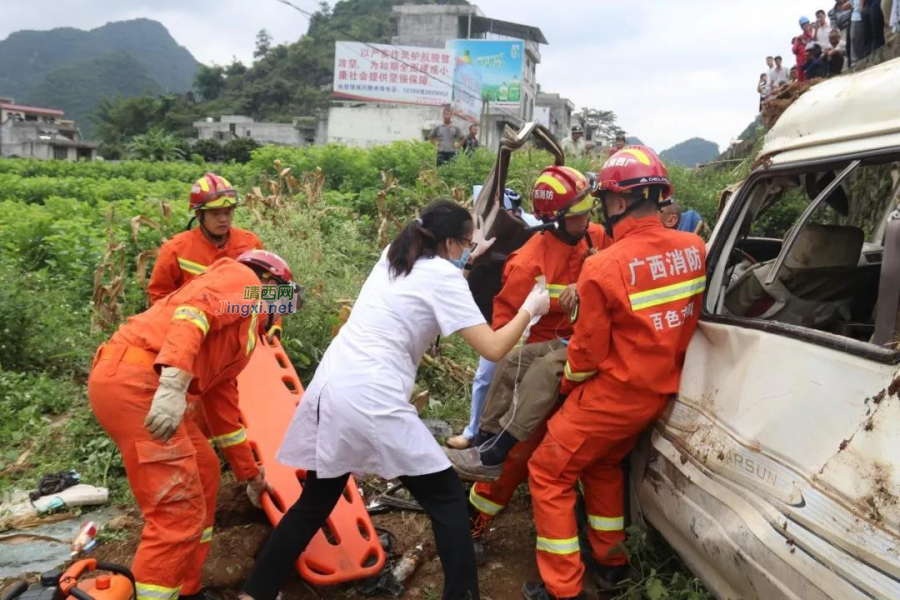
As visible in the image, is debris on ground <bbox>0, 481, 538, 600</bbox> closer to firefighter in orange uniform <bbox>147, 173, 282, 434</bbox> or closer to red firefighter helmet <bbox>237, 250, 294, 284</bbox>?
firefighter in orange uniform <bbox>147, 173, 282, 434</bbox>

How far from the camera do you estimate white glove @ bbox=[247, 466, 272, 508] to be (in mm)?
3659

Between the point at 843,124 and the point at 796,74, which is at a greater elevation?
the point at 796,74

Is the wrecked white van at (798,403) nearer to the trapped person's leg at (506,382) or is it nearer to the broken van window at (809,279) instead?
the broken van window at (809,279)

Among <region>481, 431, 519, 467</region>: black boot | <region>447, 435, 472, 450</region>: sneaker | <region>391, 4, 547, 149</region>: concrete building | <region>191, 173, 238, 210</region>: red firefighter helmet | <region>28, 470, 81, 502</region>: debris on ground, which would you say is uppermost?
<region>391, 4, 547, 149</region>: concrete building

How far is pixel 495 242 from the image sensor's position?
14.4 ft

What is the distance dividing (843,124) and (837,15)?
10.2 metres

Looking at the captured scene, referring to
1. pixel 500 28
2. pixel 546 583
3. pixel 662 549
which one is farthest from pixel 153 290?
pixel 500 28

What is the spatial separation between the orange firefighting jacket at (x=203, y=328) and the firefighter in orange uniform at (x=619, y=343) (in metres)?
1.41

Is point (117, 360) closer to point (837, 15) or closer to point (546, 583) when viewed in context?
point (546, 583)

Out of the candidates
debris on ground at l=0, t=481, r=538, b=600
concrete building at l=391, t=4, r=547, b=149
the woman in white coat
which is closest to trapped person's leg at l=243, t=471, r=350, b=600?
the woman in white coat

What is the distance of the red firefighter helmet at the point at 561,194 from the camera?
3531 mm

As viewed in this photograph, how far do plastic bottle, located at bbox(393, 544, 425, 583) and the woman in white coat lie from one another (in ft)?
2.06

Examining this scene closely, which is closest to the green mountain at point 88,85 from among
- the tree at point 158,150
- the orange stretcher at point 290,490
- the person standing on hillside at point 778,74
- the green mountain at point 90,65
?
the green mountain at point 90,65

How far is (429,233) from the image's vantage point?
118 inches
